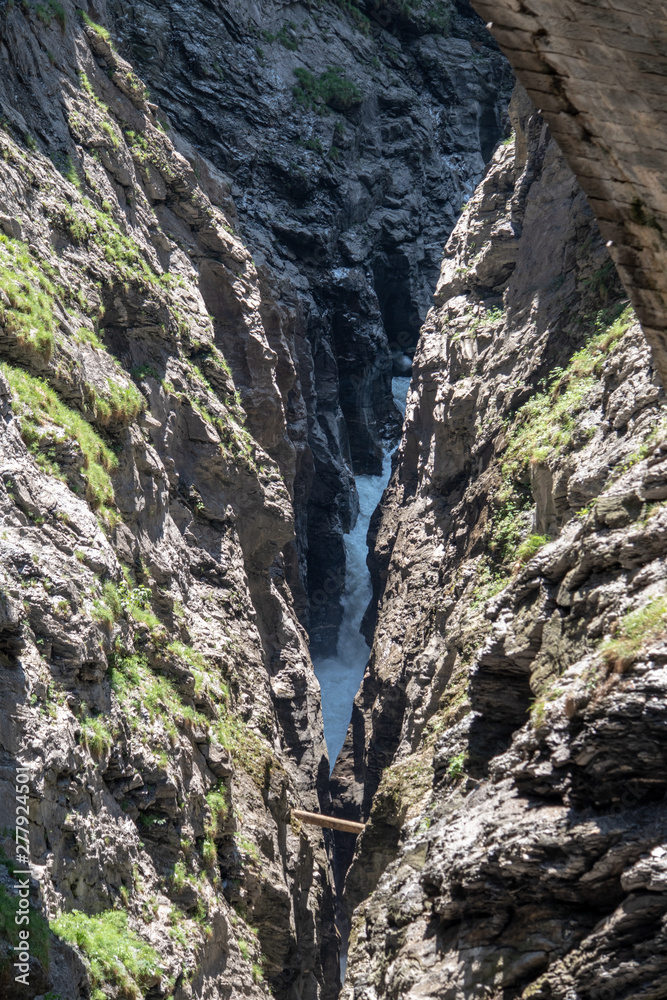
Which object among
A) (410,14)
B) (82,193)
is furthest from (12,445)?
(410,14)

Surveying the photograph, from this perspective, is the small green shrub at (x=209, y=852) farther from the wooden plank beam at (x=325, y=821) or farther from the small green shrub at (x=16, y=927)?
the wooden plank beam at (x=325, y=821)

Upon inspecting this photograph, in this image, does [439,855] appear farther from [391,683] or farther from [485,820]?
[391,683]

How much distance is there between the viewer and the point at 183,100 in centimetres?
2758

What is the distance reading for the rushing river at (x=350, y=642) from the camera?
3194 centimetres

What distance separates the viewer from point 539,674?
951cm

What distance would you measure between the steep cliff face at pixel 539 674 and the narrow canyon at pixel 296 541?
2.0 inches

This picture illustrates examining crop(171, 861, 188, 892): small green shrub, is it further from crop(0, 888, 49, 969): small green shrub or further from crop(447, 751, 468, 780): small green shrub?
crop(447, 751, 468, 780): small green shrub

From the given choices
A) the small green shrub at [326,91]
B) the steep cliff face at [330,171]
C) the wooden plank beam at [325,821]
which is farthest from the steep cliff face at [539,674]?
the small green shrub at [326,91]

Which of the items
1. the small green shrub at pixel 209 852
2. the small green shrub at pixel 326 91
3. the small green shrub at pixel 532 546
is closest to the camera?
the small green shrub at pixel 209 852

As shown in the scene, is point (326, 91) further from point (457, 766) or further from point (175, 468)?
point (457, 766)

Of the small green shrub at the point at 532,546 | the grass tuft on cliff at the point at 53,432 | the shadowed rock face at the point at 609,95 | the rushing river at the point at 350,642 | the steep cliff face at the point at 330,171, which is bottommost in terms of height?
the shadowed rock face at the point at 609,95

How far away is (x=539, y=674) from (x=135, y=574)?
6886 millimetres

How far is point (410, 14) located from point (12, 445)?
36061mm

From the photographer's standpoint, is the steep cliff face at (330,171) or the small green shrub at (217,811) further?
the steep cliff face at (330,171)
